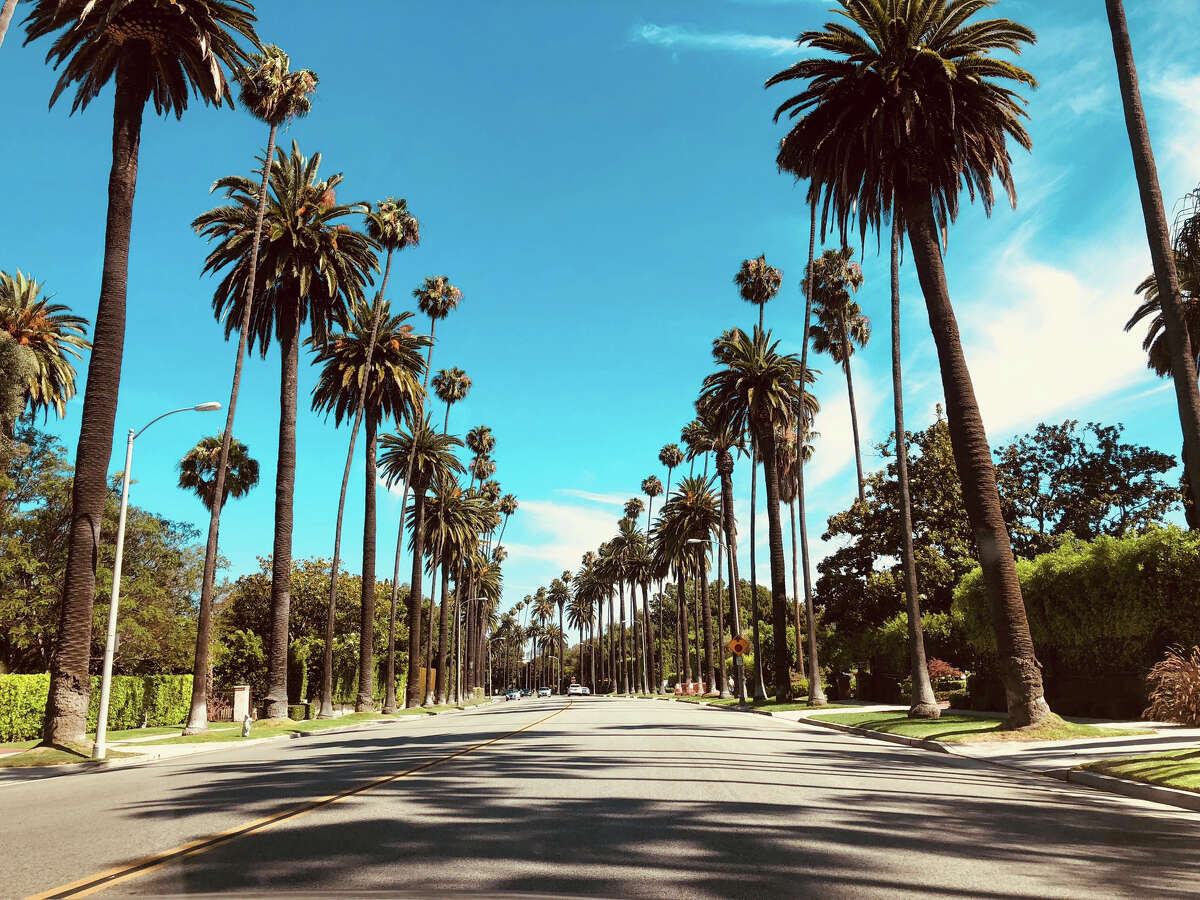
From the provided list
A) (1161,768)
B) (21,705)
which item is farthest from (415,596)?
(1161,768)

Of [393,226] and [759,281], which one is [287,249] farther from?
[759,281]

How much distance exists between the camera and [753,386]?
42000 mm

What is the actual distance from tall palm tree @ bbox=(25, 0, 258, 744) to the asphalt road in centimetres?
668

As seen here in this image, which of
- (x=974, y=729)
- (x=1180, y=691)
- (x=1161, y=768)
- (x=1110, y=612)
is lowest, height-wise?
(x=974, y=729)

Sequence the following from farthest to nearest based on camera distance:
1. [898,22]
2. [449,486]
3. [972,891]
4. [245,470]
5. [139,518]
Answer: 1. [449,486]
2. [245,470]
3. [139,518]
4. [898,22]
5. [972,891]

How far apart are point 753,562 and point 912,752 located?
1167 inches

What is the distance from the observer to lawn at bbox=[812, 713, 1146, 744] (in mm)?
17812

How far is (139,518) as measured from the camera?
40.6 meters

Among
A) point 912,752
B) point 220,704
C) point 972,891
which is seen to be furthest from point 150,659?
point 972,891

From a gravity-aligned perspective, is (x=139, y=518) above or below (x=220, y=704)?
above

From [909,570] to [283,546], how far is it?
71.3 ft

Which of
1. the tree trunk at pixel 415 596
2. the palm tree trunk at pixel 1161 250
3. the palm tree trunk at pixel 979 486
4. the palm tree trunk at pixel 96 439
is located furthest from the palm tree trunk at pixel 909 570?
the tree trunk at pixel 415 596

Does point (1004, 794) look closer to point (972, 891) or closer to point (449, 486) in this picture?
point (972, 891)

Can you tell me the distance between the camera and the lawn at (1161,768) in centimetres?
1054
